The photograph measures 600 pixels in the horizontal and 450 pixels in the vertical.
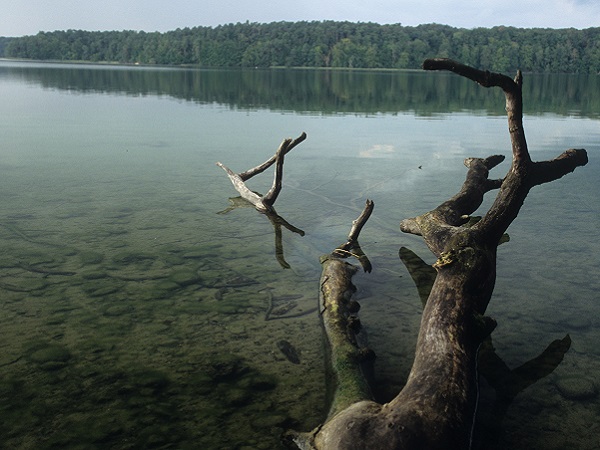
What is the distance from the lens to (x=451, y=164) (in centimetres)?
2130

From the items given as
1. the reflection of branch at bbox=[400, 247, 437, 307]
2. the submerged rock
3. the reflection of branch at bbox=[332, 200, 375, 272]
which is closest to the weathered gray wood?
the reflection of branch at bbox=[332, 200, 375, 272]

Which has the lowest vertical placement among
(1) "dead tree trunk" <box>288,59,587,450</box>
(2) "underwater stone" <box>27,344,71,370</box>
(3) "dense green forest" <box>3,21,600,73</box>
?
Answer: (2) "underwater stone" <box>27,344,71,370</box>

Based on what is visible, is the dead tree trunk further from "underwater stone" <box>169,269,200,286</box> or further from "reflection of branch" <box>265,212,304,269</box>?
"underwater stone" <box>169,269,200,286</box>

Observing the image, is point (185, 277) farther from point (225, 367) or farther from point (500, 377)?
point (500, 377)

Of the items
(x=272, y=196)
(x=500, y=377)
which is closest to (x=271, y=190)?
(x=272, y=196)

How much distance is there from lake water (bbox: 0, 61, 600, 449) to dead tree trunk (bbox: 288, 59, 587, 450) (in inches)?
25.1

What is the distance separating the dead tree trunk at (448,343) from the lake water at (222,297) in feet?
2.09

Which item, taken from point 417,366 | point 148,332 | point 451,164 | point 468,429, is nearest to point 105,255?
point 148,332

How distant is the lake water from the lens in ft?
20.1

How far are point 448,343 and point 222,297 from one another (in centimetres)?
388

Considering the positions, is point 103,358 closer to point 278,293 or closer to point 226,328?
point 226,328

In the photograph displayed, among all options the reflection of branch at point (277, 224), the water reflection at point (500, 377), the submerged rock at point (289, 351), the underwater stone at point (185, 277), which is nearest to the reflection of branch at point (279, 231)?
the reflection of branch at point (277, 224)

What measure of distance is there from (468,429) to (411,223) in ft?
20.6

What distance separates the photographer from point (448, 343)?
630 cm
